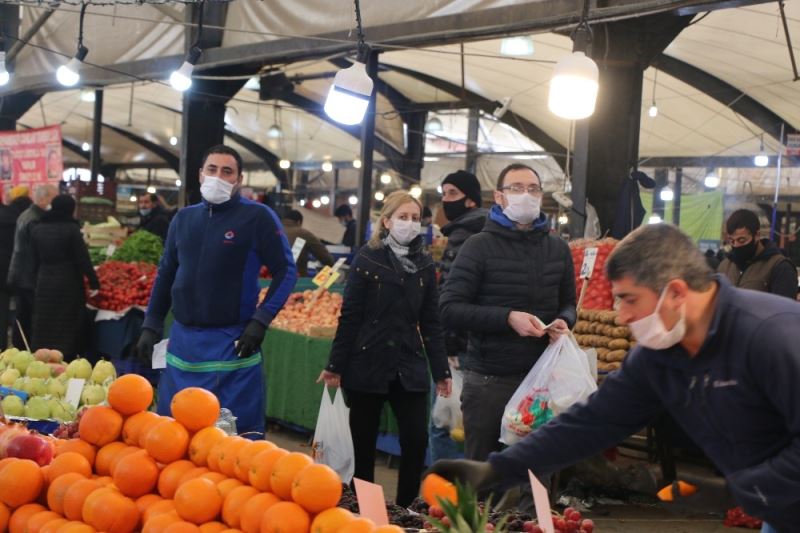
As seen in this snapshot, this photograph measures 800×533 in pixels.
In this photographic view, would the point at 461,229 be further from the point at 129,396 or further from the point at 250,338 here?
the point at 129,396

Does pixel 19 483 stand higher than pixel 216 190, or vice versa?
pixel 216 190

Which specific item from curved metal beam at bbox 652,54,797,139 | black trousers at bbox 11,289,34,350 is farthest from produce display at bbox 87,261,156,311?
curved metal beam at bbox 652,54,797,139

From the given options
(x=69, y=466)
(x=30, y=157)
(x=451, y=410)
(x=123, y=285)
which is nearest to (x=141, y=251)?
(x=123, y=285)

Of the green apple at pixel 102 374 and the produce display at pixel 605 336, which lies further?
the produce display at pixel 605 336

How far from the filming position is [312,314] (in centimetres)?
891

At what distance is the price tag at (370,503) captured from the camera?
2.83 m

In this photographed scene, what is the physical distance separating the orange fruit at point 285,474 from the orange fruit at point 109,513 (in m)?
0.48

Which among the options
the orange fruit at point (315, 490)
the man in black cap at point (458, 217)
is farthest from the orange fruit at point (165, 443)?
the man in black cap at point (458, 217)

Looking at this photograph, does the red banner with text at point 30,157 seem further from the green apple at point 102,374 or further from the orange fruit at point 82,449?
the orange fruit at point 82,449

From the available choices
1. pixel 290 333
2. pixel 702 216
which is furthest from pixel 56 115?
pixel 290 333

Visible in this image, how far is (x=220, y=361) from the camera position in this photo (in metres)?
4.93

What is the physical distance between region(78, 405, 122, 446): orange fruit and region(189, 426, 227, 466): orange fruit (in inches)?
12.5

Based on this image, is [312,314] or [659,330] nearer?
[659,330]

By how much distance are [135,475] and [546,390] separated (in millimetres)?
2202
